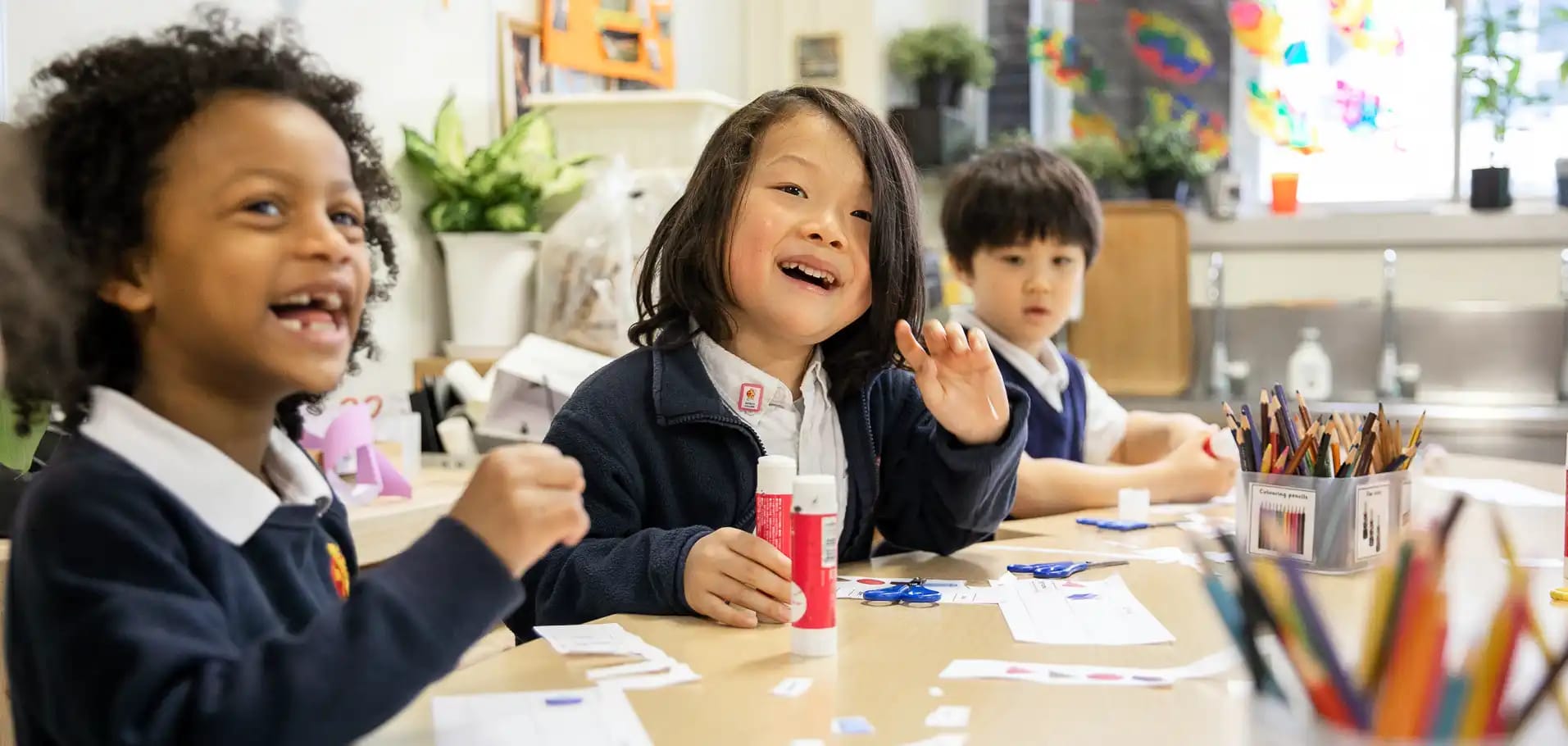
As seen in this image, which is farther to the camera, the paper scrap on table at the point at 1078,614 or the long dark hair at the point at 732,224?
the long dark hair at the point at 732,224

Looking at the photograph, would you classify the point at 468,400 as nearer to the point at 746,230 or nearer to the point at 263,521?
the point at 746,230

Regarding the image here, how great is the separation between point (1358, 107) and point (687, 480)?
312cm

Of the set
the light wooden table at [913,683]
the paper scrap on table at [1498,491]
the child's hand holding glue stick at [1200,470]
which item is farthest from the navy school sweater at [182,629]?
the paper scrap on table at [1498,491]

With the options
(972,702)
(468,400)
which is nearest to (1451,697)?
(972,702)

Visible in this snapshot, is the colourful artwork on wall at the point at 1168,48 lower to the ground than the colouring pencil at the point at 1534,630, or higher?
higher

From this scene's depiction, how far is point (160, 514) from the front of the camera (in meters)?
0.75

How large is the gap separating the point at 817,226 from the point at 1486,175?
289 centimetres

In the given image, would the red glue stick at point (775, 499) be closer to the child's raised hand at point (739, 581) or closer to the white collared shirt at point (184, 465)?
the child's raised hand at point (739, 581)

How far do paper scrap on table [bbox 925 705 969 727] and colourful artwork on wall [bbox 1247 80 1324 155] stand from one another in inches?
135

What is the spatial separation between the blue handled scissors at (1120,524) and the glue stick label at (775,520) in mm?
682

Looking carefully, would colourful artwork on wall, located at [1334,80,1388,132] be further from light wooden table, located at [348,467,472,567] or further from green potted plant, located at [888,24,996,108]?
light wooden table, located at [348,467,472,567]

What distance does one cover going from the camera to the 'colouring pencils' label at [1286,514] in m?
1.36

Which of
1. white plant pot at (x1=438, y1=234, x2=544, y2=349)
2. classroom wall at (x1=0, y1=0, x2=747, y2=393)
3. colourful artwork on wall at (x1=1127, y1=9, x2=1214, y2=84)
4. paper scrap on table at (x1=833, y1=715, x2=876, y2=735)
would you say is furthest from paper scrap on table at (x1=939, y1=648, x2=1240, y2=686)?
colourful artwork on wall at (x1=1127, y1=9, x2=1214, y2=84)

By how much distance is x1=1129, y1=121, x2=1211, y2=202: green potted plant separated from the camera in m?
3.80
